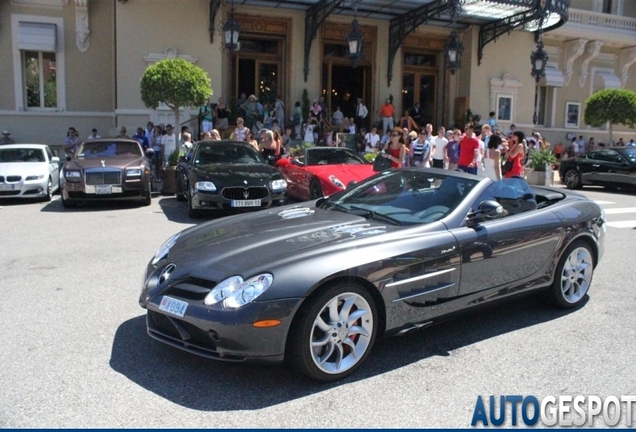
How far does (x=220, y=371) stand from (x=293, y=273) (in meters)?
0.91

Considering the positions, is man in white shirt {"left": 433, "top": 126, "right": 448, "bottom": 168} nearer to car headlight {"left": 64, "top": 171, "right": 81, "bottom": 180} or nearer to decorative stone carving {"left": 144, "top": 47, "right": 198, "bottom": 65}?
car headlight {"left": 64, "top": 171, "right": 81, "bottom": 180}

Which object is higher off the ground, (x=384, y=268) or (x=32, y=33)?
(x=32, y=33)

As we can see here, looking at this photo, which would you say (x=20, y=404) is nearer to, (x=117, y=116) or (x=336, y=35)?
(x=117, y=116)

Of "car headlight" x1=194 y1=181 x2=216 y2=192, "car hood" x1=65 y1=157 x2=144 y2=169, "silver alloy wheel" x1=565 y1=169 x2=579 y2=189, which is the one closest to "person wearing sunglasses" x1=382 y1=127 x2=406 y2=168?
"car headlight" x1=194 y1=181 x2=216 y2=192

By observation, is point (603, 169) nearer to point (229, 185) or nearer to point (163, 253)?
point (229, 185)

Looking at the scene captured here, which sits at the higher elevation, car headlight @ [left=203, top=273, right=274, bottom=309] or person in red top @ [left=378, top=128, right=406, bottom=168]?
→ person in red top @ [left=378, top=128, right=406, bottom=168]

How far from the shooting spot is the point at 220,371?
13.2ft

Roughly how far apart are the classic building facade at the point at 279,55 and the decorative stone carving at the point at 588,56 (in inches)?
3.9

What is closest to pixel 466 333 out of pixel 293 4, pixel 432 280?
pixel 432 280

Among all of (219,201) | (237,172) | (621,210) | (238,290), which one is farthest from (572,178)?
(238,290)

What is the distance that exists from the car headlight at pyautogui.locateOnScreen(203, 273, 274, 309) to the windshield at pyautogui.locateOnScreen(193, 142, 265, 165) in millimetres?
8251

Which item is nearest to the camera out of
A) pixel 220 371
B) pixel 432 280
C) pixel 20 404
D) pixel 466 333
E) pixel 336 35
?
pixel 20 404

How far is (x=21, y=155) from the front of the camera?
13.7 metres

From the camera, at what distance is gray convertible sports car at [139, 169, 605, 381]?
12.1ft
